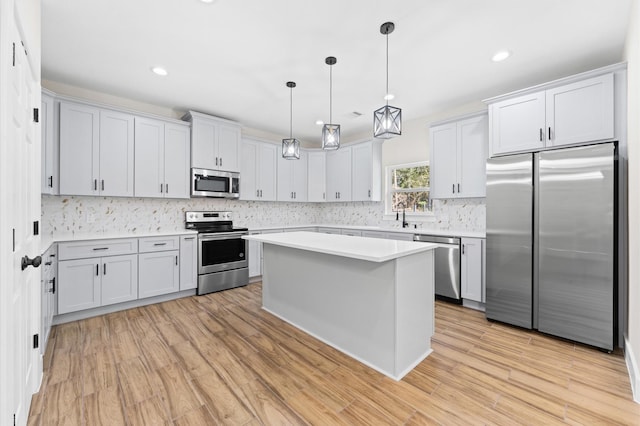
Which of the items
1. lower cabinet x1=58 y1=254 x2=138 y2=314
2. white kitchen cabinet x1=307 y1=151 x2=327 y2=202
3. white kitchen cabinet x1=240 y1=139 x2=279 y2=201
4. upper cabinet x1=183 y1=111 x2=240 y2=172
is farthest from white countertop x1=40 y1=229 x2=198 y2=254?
white kitchen cabinet x1=307 y1=151 x2=327 y2=202

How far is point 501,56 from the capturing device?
9.11 ft

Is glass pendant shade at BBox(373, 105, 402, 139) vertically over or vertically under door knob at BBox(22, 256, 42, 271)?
over

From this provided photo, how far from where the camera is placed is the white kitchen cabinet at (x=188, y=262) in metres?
3.95

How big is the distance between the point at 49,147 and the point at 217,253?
229 cm

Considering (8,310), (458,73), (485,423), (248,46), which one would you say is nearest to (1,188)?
(8,310)

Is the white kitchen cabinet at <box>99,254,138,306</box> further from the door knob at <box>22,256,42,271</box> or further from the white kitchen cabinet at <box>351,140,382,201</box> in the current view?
the white kitchen cabinet at <box>351,140,382,201</box>

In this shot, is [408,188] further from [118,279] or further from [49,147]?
A: [49,147]

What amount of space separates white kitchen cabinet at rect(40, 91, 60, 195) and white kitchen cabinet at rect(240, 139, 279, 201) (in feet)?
7.76

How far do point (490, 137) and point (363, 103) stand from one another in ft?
5.58

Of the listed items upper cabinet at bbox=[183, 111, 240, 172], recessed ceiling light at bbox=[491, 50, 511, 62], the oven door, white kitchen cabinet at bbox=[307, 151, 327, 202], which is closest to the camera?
recessed ceiling light at bbox=[491, 50, 511, 62]

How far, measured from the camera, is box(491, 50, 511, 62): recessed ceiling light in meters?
2.71

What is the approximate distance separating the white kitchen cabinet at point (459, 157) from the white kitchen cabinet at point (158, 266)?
381cm

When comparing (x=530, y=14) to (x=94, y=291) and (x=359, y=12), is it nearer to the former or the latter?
(x=359, y=12)

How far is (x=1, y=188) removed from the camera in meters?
1.14
